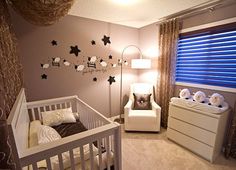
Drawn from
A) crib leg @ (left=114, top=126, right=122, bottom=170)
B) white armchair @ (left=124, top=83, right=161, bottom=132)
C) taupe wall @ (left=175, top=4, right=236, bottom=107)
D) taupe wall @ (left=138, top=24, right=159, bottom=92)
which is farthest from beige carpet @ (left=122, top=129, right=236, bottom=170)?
taupe wall @ (left=138, top=24, right=159, bottom=92)

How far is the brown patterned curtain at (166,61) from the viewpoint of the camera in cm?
250

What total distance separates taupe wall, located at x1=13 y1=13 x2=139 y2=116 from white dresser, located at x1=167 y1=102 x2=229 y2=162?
4.91 feet

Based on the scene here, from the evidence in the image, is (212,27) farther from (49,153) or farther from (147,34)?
(49,153)

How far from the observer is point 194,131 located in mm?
2012

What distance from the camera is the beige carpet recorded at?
5.90 ft

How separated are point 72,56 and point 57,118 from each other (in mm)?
1238

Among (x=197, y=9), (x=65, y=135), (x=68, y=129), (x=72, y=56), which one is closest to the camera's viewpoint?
(x=65, y=135)

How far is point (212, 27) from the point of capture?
207 cm

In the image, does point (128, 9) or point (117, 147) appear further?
point (128, 9)

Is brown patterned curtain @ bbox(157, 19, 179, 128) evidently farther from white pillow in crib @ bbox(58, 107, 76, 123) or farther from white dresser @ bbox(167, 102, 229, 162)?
white pillow in crib @ bbox(58, 107, 76, 123)

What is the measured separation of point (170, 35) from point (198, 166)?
2.24 m

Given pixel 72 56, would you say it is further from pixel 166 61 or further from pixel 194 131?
pixel 194 131

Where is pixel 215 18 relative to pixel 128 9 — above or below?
below

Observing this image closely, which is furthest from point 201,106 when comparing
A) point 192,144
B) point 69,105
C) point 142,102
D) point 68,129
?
point 69,105
